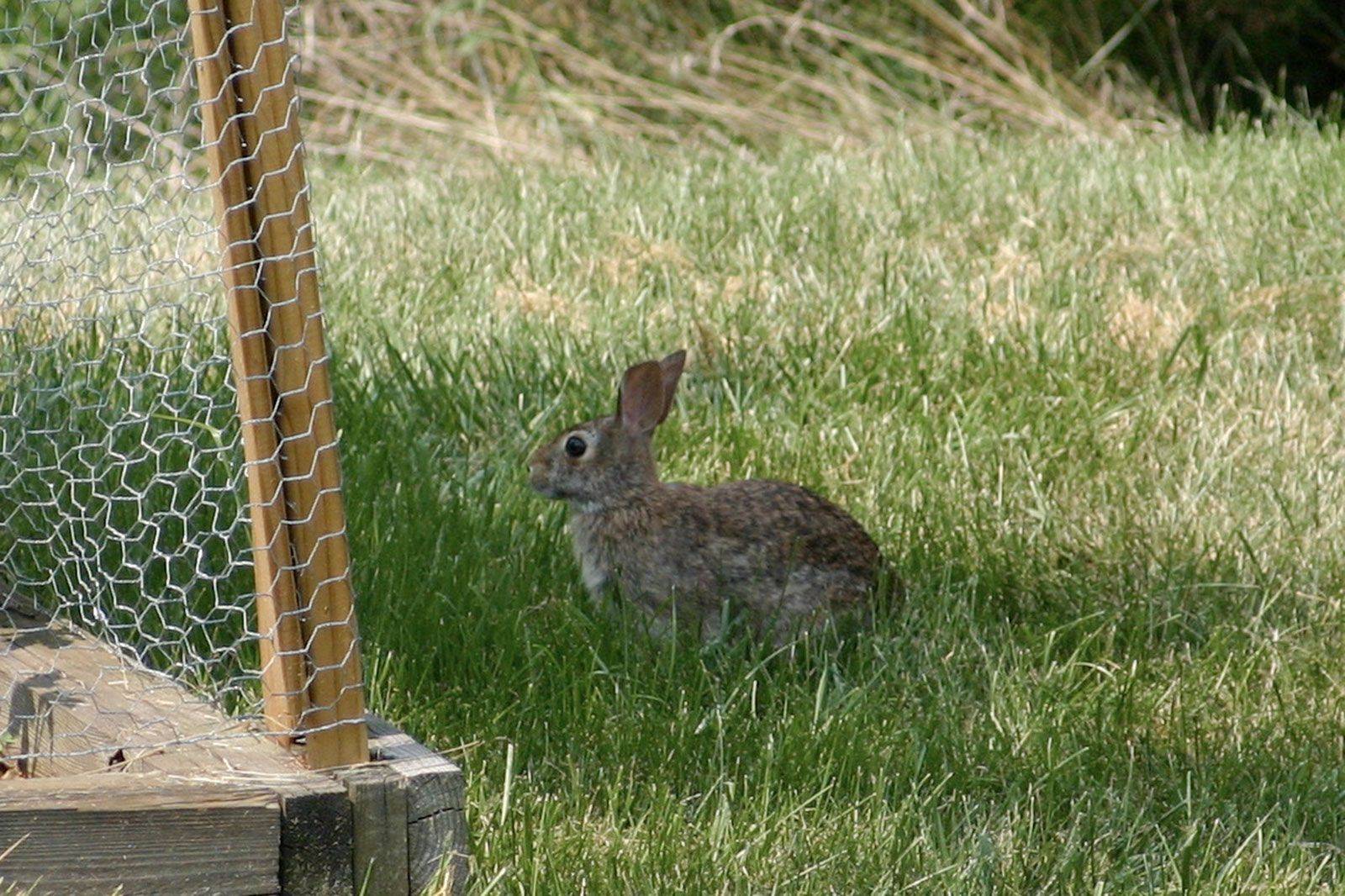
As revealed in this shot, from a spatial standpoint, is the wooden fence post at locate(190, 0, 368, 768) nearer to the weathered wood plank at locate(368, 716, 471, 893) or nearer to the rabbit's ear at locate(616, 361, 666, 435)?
the weathered wood plank at locate(368, 716, 471, 893)

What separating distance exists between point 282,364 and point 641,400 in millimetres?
1814

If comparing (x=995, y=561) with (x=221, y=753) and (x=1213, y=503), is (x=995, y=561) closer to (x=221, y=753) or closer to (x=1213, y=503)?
(x=1213, y=503)

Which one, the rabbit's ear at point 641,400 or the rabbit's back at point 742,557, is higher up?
the rabbit's ear at point 641,400

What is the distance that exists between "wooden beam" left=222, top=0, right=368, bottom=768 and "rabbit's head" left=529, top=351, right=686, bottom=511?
1.62 meters

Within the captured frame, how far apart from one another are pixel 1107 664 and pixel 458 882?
169 cm

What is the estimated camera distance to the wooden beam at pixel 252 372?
256cm

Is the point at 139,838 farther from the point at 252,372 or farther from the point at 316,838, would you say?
the point at 252,372

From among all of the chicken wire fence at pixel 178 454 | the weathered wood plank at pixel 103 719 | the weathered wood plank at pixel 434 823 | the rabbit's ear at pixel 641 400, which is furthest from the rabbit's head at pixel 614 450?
the weathered wood plank at pixel 434 823

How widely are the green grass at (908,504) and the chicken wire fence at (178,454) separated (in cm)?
40

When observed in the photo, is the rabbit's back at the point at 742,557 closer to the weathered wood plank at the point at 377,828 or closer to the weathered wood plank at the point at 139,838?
the weathered wood plank at the point at 377,828

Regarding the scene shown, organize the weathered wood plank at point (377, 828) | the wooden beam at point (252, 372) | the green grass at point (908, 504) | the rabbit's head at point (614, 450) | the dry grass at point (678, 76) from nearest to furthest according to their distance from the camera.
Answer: the wooden beam at point (252, 372) < the weathered wood plank at point (377, 828) < the green grass at point (908, 504) < the rabbit's head at point (614, 450) < the dry grass at point (678, 76)

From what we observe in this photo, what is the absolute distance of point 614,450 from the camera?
14.2 ft

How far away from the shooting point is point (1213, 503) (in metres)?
4.61

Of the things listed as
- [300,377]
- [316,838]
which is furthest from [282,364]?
[316,838]
